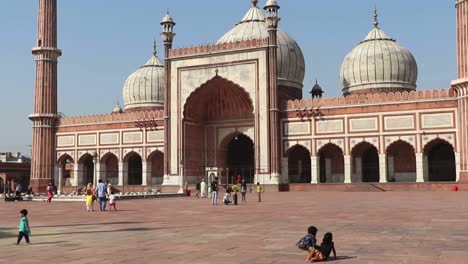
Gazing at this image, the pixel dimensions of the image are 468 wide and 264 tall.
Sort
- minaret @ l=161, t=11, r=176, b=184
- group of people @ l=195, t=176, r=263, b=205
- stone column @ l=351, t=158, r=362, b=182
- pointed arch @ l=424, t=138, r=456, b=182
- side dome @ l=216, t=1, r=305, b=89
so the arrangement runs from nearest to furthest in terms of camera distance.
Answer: group of people @ l=195, t=176, r=263, b=205 < pointed arch @ l=424, t=138, r=456, b=182 < stone column @ l=351, t=158, r=362, b=182 < minaret @ l=161, t=11, r=176, b=184 < side dome @ l=216, t=1, r=305, b=89

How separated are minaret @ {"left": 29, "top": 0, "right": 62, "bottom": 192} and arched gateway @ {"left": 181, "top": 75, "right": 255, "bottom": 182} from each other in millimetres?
10240

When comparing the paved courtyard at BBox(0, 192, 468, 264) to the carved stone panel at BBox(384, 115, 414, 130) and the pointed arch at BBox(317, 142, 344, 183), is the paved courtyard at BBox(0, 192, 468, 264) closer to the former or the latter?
the carved stone panel at BBox(384, 115, 414, 130)

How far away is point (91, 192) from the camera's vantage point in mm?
15773

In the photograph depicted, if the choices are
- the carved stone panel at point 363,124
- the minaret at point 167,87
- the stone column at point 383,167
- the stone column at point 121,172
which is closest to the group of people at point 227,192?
the minaret at point 167,87

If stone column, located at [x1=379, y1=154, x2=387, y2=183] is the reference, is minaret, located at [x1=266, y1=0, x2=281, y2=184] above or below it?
above

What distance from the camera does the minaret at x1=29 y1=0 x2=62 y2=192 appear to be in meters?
36.6

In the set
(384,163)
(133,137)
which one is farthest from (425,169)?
(133,137)

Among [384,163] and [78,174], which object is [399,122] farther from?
[78,174]

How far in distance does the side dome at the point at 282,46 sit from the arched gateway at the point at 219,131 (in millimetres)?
4146

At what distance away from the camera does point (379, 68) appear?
34.9 meters

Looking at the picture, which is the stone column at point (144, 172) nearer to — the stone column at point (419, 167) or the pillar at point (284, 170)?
the pillar at point (284, 170)

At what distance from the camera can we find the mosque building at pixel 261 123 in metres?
28.6

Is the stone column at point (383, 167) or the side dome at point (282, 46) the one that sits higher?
the side dome at point (282, 46)

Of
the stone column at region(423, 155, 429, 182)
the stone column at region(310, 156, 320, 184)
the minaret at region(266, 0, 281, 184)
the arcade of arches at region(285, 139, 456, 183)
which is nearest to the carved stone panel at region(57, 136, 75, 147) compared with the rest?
the minaret at region(266, 0, 281, 184)
